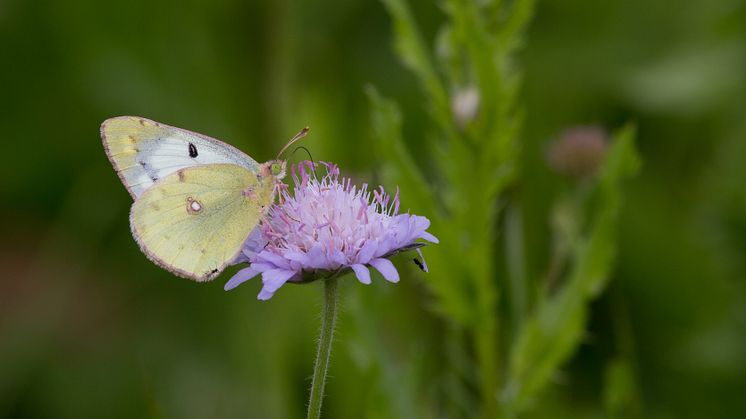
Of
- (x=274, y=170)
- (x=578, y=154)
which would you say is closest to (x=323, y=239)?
(x=274, y=170)

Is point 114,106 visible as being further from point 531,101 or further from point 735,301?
point 735,301

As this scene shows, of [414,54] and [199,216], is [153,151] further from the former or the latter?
[414,54]

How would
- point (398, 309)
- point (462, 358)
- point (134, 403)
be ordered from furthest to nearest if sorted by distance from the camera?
point (134, 403)
point (398, 309)
point (462, 358)

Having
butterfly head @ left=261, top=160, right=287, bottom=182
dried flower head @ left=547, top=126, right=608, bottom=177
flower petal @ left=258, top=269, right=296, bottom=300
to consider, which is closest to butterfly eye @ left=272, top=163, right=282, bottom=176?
butterfly head @ left=261, top=160, right=287, bottom=182

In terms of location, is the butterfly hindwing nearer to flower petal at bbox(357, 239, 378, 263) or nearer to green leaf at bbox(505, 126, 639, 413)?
flower petal at bbox(357, 239, 378, 263)

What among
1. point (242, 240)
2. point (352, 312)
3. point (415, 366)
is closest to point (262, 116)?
point (352, 312)

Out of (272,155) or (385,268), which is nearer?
(385,268)

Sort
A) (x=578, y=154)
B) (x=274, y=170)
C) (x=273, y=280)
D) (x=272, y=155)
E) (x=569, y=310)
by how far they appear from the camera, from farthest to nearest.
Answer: (x=272, y=155) → (x=578, y=154) → (x=569, y=310) → (x=274, y=170) → (x=273, y=280)
